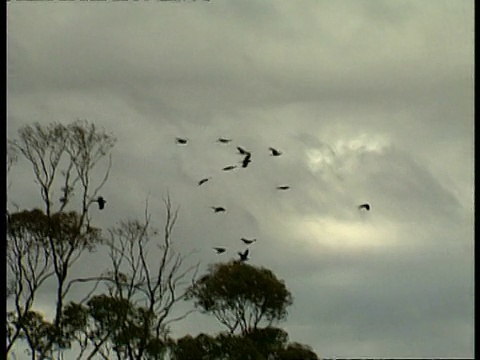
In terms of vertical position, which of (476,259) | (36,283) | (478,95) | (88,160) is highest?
(88,160)

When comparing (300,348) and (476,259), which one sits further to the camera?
(300,348)

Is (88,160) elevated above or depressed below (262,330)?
above

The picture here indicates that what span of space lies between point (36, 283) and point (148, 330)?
3872 millimetres

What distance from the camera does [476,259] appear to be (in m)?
14.4

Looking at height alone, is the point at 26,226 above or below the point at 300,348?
above

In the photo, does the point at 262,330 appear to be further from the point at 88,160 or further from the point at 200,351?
the point at 88,160

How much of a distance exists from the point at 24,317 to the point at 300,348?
30.1ft

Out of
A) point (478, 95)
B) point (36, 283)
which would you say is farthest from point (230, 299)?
point (478, 95)

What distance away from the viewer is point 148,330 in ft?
121

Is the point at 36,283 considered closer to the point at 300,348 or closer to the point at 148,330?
the point at 148,330

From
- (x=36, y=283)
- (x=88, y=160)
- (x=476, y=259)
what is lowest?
(x=476, y=259)
